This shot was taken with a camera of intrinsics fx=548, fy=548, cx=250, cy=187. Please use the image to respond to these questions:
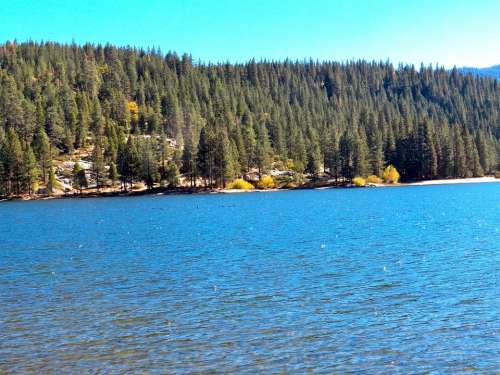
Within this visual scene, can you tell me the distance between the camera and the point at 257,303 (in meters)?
28.5

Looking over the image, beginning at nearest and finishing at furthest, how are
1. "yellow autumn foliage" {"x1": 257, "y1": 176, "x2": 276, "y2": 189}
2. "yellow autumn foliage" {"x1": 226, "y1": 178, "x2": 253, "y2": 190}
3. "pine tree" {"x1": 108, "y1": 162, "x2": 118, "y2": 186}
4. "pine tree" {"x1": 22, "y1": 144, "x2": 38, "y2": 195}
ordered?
"pine tree" {"x1": 22, "y1": 144, "x2": 38, "y2": 195} → "pine tree" {"x1": 108, "y1": 162, "x2": 118, "y2": 186} → "yellow autumn foliage" {"x1": 226, "y1": 178, "x2": 253, "y2": 190} → "yellow autumn foliage" {"x1": 257, "y1": 176, "x2": 276, "y2": 189}

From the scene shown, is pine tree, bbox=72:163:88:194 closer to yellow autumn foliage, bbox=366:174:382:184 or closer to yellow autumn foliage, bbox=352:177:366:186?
yellow autumn foliage, bbox=352:177:366:186

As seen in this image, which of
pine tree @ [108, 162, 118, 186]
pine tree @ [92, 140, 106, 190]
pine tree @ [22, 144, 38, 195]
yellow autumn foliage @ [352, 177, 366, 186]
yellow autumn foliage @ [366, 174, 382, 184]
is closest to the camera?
pine tree @ [22, 144, 38, 195]

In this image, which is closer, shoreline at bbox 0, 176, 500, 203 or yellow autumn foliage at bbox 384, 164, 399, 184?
shoreline at bbox 0, 176, 500, 203

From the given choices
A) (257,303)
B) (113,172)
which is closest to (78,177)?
(113,172)

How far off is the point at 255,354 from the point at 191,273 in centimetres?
1741

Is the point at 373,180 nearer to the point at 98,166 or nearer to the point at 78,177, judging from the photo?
the point at 98,166

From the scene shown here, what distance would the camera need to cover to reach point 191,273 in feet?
123

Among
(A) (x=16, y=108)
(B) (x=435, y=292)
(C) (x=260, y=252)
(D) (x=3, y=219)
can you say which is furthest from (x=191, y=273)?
(A) (x=16, y=108)

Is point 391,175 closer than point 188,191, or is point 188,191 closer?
point 188,191

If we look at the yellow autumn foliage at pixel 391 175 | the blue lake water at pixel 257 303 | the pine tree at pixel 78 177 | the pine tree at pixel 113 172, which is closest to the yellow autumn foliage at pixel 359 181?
the yellow autumn foliage at pixel 391 175

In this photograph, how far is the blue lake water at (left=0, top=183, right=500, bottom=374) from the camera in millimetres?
20297

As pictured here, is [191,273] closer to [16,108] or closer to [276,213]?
[276,213]

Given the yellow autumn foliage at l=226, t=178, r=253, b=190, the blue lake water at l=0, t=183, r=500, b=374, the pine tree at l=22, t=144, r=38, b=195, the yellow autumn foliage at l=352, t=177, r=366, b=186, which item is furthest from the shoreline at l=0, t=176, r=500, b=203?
the blue lake water at l=0, t=183, r=500, b=374
